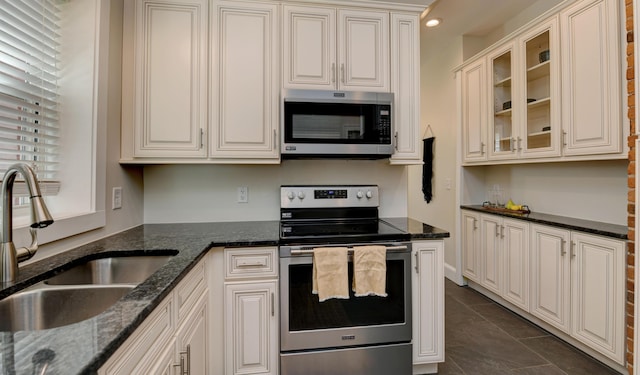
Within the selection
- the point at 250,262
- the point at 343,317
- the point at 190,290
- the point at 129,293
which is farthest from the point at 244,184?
the point at 129,293

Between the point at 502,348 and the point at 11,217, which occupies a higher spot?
the point at 11,217

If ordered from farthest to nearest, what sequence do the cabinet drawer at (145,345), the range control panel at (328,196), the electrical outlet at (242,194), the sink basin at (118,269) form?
the electrical outlet at (242,194) < the range control panel at (328,196) < the sink basin at (118,269) < the cabinet drawer at (145,345)

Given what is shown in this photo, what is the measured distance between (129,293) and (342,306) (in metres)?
1.12

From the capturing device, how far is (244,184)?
229 cm

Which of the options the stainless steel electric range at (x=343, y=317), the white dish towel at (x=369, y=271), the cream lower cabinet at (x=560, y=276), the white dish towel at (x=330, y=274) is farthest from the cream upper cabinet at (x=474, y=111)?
the white dish towel at (x=330, y=274)

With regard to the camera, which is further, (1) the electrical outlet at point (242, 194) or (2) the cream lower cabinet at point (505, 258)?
(2) the cream lower cabinet at point (505, 258)

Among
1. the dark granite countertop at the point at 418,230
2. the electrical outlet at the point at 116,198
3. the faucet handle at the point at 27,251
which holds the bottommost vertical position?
the dark granite countertop at the point at 418,230

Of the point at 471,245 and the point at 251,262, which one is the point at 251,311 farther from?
the point at 471,245

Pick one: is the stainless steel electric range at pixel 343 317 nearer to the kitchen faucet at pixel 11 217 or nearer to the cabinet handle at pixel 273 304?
the cabinet handle at pixel 273 304

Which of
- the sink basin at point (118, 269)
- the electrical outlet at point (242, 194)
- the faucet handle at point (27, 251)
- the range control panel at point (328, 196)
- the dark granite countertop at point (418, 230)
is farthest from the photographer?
the electrical outlet at point (242, 194)

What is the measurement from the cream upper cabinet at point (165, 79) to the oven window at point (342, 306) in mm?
1031

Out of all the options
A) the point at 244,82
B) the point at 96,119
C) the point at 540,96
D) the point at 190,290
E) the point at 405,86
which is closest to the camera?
the point at 190,290

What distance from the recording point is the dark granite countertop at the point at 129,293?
616 mm

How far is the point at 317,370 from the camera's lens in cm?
171
